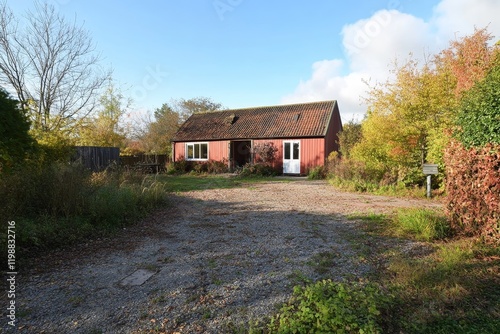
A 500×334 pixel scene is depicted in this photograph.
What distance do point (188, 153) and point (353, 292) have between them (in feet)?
71.6

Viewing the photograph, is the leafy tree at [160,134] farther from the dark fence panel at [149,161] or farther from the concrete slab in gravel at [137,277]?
the concrete slab in gravel at [137,277]

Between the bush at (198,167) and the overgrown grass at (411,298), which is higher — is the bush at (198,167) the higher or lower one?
the higher one

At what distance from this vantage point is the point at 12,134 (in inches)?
242

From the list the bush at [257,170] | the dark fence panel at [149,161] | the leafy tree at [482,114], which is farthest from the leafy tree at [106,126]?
the leafy tree at [482,114]

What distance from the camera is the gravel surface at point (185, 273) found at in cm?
270

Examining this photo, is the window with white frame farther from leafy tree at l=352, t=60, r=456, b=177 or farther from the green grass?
leafy tree at l=352, t=60, r=456, b=177

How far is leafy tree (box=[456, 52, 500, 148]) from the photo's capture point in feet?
13.8

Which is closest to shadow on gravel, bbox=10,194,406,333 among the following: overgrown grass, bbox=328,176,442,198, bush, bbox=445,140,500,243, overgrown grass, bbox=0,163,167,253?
overgrown grass, bbox=0,163,167,253

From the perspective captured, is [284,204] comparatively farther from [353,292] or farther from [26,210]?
[26,210]

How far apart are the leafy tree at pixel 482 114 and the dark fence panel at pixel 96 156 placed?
42.3 ft

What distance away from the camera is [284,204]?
28.5 feet

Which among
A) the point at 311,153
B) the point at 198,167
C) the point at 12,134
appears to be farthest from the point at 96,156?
the point at 311,153

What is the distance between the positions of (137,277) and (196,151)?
19.8m

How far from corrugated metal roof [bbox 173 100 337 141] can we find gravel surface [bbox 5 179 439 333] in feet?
41.8
